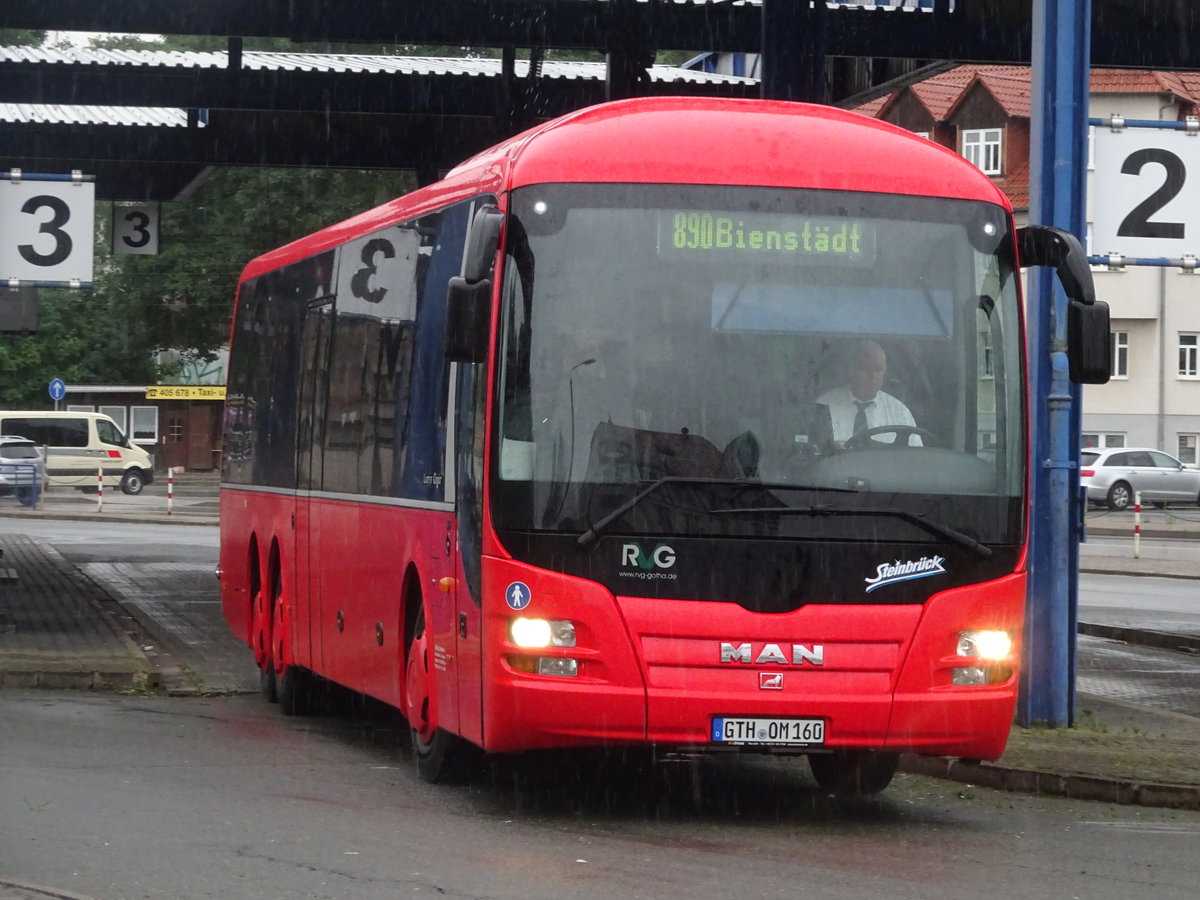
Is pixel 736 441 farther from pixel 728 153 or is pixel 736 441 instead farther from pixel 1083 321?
pixel 1083 321

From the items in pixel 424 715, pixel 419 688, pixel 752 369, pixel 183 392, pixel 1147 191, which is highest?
pixel 1147 191

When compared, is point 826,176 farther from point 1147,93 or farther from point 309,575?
point 1147,93

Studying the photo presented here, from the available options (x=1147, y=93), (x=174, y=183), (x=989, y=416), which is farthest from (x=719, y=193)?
(x=1147, y=93)

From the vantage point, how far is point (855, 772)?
10422 mm

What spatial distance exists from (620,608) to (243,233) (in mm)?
51557

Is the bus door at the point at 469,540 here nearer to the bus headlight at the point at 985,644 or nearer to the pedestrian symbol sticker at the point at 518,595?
the pedestrian symbol sticker at the point at 518,595

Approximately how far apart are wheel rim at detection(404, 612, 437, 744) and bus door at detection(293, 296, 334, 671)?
2422 millimetres

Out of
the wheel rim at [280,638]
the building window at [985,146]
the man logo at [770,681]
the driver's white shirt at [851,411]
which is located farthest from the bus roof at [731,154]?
the building window at [985,146]

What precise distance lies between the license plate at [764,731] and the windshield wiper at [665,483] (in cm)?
87

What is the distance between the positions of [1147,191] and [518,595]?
5.74 m

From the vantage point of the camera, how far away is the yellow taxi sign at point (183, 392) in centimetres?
8031

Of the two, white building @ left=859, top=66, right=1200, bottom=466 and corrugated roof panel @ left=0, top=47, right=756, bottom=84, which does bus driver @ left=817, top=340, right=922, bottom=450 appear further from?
white building @ left=859, top=66, right=1200, bottom=466

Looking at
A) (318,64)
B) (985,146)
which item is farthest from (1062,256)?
(985,146)

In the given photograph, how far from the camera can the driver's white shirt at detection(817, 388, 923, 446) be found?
364 inches
